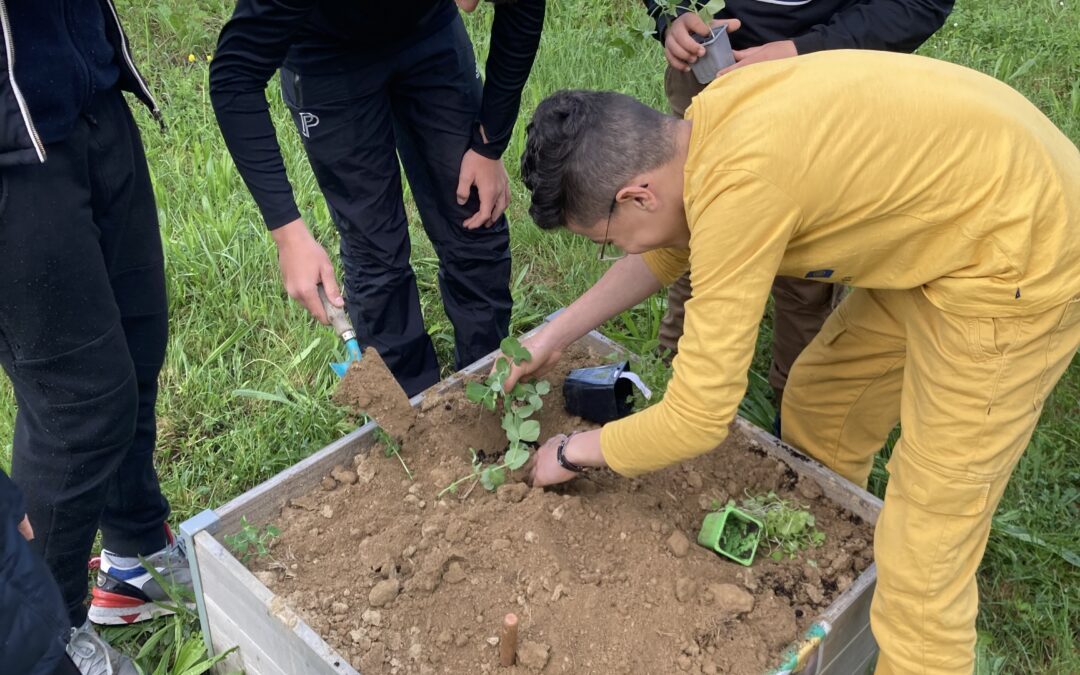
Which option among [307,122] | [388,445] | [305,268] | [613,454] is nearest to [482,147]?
[307,122]

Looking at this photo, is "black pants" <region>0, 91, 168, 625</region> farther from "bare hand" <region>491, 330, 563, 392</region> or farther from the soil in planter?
"bare hand" <region>491, 330, 563, 392</region>

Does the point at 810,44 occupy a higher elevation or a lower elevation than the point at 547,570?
higher

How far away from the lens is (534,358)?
8.16ft

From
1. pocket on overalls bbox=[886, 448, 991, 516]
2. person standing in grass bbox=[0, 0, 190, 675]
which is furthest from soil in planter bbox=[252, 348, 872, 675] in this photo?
person standing in grass bbox=[0, 0, 190, 675]

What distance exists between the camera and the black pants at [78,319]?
5.85 feet

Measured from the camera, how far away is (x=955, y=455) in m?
1.96

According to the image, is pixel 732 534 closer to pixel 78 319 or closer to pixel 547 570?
pixel 547 570

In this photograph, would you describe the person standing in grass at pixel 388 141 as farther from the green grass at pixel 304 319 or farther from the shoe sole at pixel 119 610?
the shoe sole at pixel 119 610

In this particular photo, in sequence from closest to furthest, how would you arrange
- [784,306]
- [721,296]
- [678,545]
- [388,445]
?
[721,296], [678,545], [388,445], [784,306]

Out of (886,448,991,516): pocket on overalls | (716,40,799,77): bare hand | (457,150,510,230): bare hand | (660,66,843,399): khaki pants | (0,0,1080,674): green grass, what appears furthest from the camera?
(660,66,843,399): khaki pants

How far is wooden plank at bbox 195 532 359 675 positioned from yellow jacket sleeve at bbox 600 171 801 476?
83 centimetres

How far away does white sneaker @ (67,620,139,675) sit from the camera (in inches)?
87.4

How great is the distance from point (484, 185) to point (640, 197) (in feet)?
3.50

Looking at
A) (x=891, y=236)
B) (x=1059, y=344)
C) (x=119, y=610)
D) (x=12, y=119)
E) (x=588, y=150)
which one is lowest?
Answer: (x=119, y=610)
